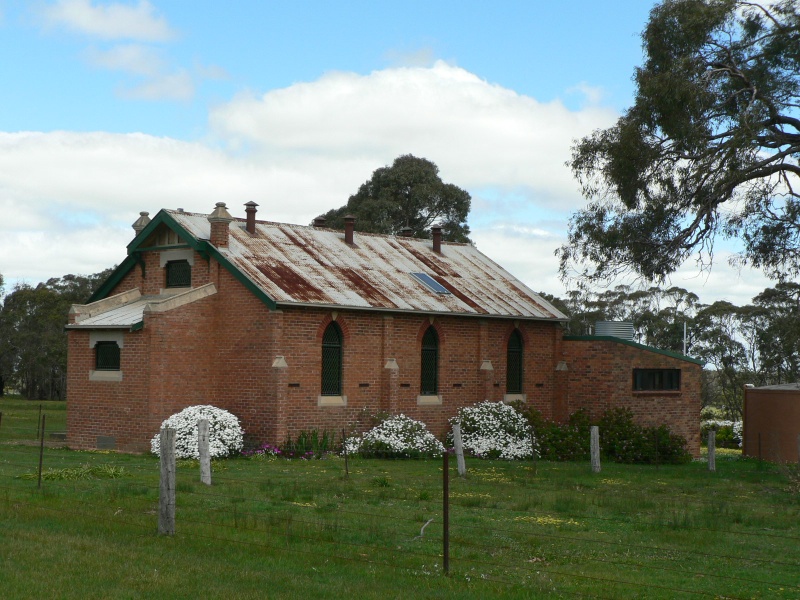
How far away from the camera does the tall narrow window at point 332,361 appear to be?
28688 mm

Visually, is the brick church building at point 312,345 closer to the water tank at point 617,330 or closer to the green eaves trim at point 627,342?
the green eaves trim at point 627,342

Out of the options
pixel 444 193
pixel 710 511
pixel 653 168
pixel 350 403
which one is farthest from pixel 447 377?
pixel 444 193

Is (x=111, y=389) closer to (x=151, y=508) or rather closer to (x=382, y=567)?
(x=151, y=508)

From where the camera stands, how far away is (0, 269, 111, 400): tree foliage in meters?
70.6

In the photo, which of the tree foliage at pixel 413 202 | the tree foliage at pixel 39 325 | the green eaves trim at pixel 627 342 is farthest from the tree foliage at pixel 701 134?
the tree foliage at pixel 39 325

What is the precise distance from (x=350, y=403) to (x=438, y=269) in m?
7.83

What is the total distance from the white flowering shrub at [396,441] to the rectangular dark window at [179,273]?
22.3ft

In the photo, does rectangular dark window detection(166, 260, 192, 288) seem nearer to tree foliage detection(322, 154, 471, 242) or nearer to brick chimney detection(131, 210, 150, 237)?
brick chimney detection(131, 210, 150, 237)

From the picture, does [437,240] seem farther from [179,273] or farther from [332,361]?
[179,273]

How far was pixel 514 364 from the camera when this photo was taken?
3434 cm

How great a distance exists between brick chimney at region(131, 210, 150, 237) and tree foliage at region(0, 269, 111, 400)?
3991 cm

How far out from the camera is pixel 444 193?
59.2 meters

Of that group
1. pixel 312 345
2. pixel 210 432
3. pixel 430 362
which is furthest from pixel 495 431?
pixel 210 432

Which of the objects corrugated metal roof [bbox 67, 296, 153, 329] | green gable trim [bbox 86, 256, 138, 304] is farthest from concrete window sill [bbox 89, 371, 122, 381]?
green gable trim [bbox 86, 256, 138, 304]
